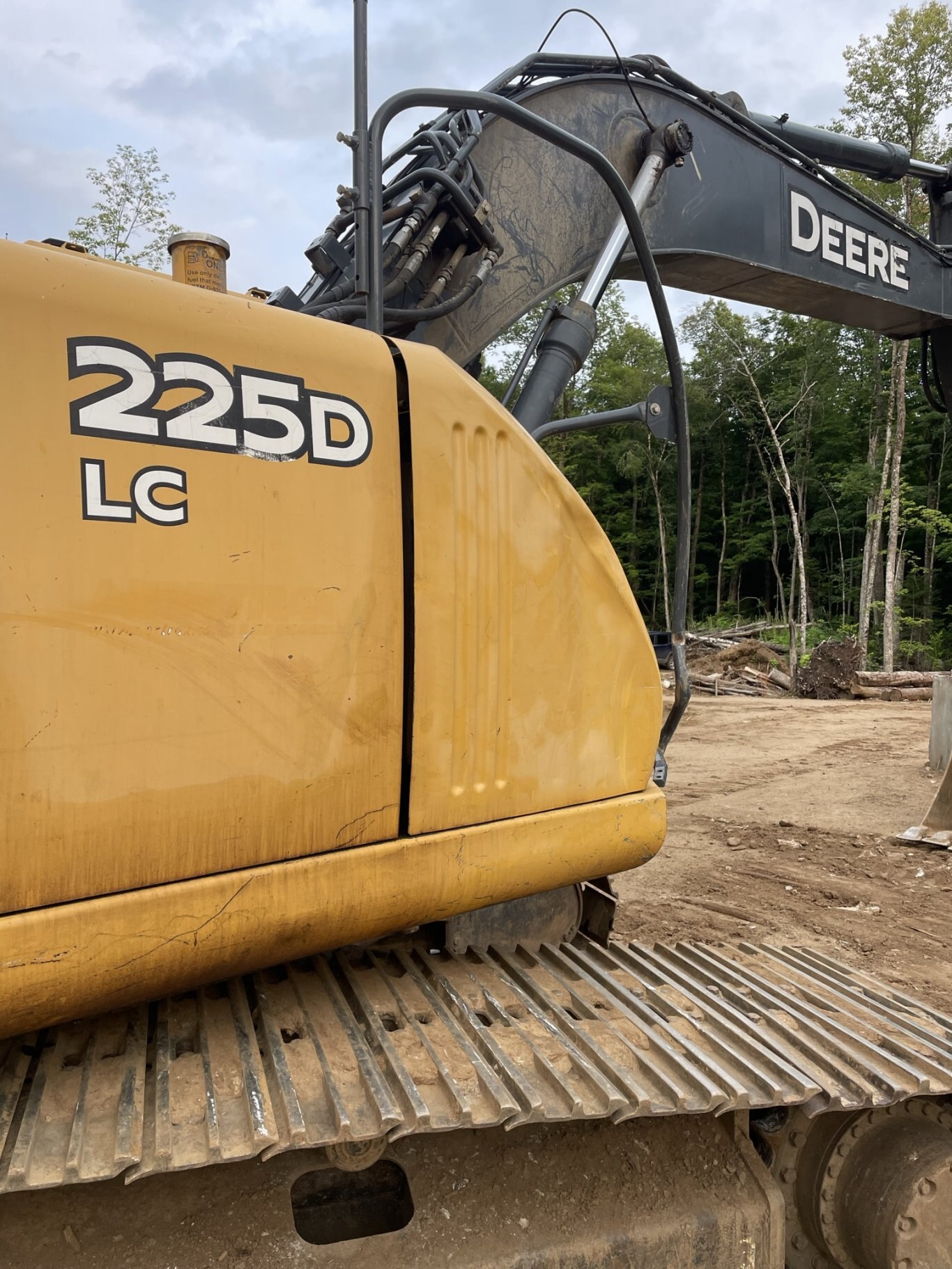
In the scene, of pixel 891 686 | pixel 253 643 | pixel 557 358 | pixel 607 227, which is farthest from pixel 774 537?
pixel 253 643

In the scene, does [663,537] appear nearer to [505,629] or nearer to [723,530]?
[723,530]

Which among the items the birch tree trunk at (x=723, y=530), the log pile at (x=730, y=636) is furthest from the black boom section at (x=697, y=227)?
the birch tree trunk at (x=723, y=530)

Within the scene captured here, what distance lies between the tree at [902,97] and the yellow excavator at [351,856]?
21.7 meters

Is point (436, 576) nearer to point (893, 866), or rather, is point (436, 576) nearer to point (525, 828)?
point (525, 828)

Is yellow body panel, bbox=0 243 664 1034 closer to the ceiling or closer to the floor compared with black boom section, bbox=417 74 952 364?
closer to the floor

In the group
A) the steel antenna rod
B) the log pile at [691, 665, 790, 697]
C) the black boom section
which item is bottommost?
the log pile at [691, 665, 790, 697]

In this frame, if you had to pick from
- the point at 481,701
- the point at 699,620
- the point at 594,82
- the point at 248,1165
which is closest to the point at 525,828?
the point at 481,701

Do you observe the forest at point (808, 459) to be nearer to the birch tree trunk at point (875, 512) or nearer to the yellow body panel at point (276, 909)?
the birch tree trunk at point (875, 512)

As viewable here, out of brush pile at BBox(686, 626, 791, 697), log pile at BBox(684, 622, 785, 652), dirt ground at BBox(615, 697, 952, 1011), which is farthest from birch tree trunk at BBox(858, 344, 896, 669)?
dirt ground at BBox(615, 697, 952, 1011)

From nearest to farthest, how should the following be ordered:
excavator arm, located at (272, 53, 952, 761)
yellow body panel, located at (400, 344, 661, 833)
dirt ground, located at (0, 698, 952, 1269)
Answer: dirt ground, located at (0, 698, 952, 1269) → yellow body panel, located at (400, 344, 661, 833) → excavator arm, located at (272, 53, 952, 761)

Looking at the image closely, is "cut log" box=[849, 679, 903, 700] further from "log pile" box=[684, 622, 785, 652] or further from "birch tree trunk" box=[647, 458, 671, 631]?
"birch tree trunk" box=[647, 458, 671, 631]

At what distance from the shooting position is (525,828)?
206cm

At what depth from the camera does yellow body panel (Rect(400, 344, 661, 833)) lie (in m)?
1.91

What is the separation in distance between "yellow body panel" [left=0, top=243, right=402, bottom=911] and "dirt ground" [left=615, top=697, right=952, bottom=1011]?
3.05 metres
